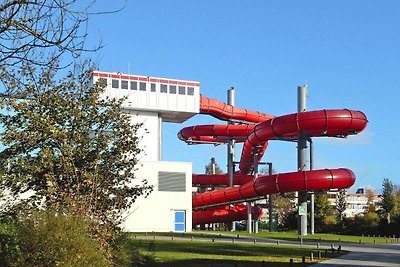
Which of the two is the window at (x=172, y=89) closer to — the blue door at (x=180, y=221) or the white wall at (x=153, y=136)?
the white wall at (x=153, y=136)

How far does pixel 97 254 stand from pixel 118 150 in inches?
192

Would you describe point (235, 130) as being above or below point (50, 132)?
above

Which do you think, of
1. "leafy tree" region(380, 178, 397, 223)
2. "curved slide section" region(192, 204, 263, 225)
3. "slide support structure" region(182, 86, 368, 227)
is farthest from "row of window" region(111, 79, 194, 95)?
"leafy tree" region(380, 178, 397, 223)

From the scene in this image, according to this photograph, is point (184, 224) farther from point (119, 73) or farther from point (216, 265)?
point (216, 265)

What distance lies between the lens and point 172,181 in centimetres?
5478

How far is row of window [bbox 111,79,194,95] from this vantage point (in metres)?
55.0

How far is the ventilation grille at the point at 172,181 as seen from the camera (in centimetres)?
5427

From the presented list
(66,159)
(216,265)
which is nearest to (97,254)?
(66,159)

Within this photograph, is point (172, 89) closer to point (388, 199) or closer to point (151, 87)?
point (151, 87)

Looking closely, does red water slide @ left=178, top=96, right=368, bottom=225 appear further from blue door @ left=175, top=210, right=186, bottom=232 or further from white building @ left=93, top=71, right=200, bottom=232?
blue door @ left=175, top=210, right=186, bottom=232

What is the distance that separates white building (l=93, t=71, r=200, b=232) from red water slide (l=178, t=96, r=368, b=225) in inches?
117

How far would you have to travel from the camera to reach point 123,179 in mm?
14930

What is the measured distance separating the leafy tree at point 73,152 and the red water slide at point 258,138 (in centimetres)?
3065

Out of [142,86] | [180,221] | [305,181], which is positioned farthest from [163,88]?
[305,181]
